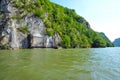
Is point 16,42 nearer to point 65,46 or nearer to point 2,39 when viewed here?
point 2,39

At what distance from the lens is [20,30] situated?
70.1 metres

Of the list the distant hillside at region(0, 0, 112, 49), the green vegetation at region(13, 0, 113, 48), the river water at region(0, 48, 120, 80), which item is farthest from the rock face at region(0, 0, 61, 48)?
the river water at region(0, 48, 120, 80)

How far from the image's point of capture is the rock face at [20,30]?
211 ft

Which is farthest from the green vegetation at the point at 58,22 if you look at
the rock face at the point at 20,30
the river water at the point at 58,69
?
the river water at the point at 58,69

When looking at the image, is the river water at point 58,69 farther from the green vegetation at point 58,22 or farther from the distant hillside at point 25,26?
the green vegetation at point 58,22

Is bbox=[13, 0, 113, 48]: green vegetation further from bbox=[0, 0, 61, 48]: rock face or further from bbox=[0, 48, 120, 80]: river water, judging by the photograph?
bbox=[0, 48, 120, 80]: river water

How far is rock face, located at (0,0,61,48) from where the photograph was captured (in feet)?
211

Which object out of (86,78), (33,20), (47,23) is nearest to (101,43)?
(47,23)

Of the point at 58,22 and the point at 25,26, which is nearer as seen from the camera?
the point at 25,26

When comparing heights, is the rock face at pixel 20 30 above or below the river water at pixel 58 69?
above

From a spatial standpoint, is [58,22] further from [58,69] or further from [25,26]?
[58,69]

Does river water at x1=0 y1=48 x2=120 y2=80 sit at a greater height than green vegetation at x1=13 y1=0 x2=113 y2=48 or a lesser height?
lesser

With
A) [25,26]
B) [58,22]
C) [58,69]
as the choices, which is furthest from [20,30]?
[58,69]

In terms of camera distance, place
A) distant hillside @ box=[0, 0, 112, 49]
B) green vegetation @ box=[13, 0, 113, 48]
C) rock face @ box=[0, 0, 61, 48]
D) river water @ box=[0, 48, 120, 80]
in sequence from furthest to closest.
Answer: green vegetation @ box=[13, 0, 113, 48]
distant hillside @ box=[0, 0, 112, 49]
rock face @ box=[0, 0, 61, 48]
river water @ box=[0, 48, 120, 80]
